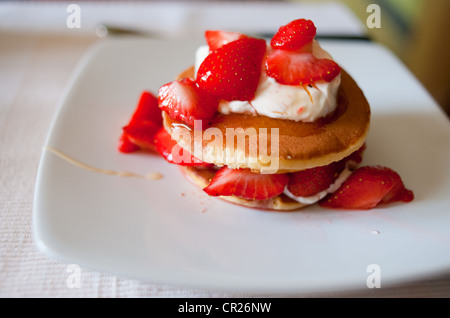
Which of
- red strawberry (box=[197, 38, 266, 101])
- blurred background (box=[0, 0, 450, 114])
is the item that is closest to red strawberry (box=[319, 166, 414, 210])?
red strawberry (box=[197, 38, 266, 101])

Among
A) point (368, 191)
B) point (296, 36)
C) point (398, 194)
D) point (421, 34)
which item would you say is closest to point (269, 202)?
point (368, 191)

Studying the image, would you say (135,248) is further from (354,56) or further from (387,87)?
(354,56)

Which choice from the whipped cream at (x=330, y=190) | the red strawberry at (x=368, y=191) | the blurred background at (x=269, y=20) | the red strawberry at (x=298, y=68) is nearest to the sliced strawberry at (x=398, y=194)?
the red strawberry at (x=368, y=191)

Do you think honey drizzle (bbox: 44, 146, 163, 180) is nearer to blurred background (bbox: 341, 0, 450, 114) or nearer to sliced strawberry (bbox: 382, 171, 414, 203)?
sliced strawberry (bbox: 382, 171, 414, 203)

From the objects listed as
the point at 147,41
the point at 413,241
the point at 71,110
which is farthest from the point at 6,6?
the point at 413,241

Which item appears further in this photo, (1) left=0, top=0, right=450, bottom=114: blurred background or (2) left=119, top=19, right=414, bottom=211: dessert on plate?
(1) left=0, top=0, right=450, bottom=114: blurred background

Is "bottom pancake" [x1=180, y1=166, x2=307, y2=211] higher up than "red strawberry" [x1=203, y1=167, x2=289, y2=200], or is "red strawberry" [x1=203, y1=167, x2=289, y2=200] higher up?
"red strawberry" [x1=203, y1=167, x2=289, y2=200]
